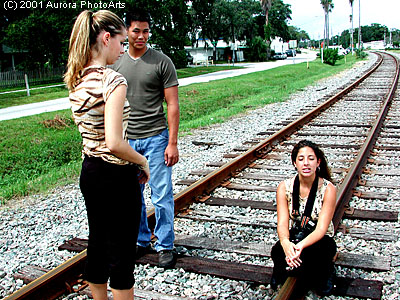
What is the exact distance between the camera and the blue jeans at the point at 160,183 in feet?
11.4

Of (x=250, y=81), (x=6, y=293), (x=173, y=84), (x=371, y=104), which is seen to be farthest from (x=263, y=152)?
(x=250, y=81)

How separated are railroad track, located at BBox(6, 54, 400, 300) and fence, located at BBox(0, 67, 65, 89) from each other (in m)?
21.4

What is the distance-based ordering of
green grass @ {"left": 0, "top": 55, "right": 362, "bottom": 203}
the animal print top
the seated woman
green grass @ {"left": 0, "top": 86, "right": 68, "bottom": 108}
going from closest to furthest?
the animal print top
the seated woman
green grass @ {"left": 0, "top": 55, "right": 362, "bottom": 203}
green grass @ {"left": 0, "top": 86, "right": 68, "bottom": 108}

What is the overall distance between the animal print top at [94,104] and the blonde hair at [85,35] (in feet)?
0.15


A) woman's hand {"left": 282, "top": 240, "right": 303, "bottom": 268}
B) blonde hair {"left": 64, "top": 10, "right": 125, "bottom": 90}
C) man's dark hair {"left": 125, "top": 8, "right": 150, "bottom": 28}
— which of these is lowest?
woman's hand {"left": 282, "top": 240, "right": 303, "bottom": 268}

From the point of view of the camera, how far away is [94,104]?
7.36 feet

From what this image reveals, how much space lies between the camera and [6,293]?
331cm

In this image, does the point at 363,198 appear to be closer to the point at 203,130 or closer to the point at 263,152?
the point at 263,152

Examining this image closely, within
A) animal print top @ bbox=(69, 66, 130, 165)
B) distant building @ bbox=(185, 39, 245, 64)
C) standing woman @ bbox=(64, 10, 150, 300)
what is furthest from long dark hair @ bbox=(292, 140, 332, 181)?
distant building @ bbox=(185, 39, 245, 64)

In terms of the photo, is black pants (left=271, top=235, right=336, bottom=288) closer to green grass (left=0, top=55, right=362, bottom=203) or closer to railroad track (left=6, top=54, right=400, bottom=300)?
railroad track (left=6, top=54, right=400, bottom=300)

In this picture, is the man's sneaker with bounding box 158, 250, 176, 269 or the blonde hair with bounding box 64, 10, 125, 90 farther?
the man's sneaker with bounding box 158, 250, 176, 269

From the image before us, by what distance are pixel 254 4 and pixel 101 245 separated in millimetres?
79690

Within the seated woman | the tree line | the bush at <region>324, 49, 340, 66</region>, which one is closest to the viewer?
the seated woman

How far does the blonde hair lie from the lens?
7.39 ft
